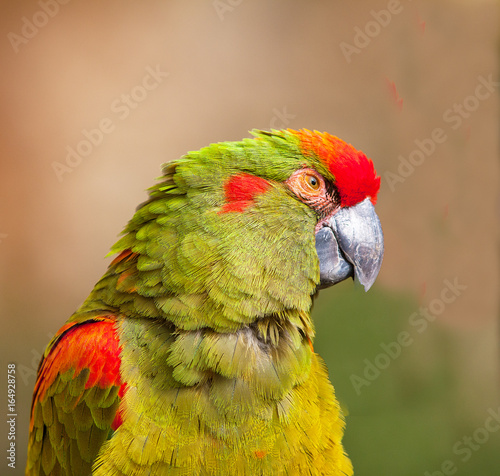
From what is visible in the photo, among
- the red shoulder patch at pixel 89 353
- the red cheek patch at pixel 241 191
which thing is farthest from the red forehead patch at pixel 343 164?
the red shoulder patch at pixel 89 353

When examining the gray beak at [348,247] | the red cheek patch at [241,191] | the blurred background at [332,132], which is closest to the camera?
the red cheek patch at [241,191]

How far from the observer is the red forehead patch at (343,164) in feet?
4.95

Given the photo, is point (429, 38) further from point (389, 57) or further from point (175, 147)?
point (175, 147)

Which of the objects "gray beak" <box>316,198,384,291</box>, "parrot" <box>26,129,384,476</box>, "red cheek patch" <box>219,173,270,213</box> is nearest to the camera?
"parrot" <box>26,129,384,476</box>

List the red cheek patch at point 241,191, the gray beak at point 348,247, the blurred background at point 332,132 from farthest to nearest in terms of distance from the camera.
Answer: the blurred background at point 332,132 < the gray beak at point 348,247 < the red cheek patch at point 241,191

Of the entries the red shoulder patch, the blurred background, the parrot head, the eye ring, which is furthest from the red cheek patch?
the blurred background

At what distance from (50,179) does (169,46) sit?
116 centimetres

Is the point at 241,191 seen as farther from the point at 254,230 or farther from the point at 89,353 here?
the point at 89,353

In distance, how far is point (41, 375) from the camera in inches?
62.7

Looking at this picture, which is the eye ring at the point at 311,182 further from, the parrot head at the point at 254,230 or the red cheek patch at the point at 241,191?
the red cheek patch at the point at 241,191

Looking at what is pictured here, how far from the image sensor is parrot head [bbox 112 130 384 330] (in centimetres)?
136

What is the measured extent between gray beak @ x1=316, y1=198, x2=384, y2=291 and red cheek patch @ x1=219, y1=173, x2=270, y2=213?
26 centimetres

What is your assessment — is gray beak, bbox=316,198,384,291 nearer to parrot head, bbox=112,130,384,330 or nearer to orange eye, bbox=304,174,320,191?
parrot head, bbox=112,130,384,330

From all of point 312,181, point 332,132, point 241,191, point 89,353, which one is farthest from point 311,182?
point 332,132
